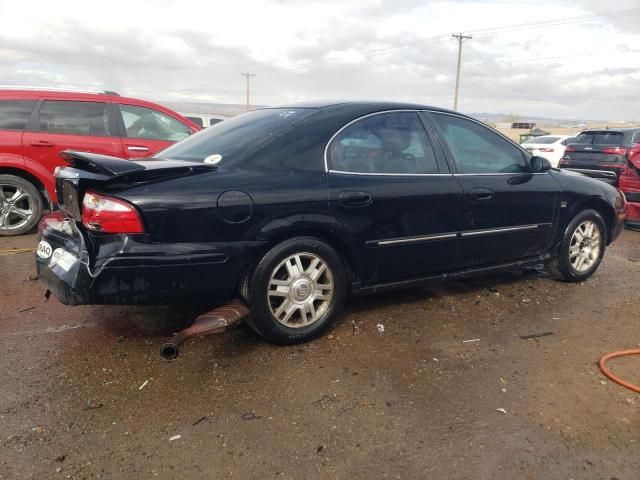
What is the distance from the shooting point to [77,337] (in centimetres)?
353

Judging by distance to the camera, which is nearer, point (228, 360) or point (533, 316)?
point (228, 360)

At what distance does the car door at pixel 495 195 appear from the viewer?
4.05 meters

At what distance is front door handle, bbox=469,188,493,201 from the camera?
4.02 meters

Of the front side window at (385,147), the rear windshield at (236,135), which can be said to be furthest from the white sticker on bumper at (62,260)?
the front side window at (385,147)

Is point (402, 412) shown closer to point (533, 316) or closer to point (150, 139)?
point (533, 316)

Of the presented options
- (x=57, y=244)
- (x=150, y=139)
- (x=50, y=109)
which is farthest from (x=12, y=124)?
(x=57, y=244)

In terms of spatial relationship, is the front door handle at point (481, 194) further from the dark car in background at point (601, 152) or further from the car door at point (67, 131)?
the dark car in background at point (601, 152)

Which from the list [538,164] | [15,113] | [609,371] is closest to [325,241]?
[609,371]

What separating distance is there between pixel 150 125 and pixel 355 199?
4684mm

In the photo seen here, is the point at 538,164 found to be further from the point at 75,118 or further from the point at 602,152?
the point at 602,152

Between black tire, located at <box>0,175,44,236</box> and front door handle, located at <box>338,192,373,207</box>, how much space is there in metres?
4.72

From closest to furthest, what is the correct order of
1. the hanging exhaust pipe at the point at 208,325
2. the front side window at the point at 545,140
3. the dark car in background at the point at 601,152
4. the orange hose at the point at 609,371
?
the hanging exhaust pipe at the point at 208,325 < the orange hose at the point at 609,371 < the dark car in background at the point at 601,152 < the front side window at the point at 545,140

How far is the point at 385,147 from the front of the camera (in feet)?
12.3

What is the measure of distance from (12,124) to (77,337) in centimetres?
413
